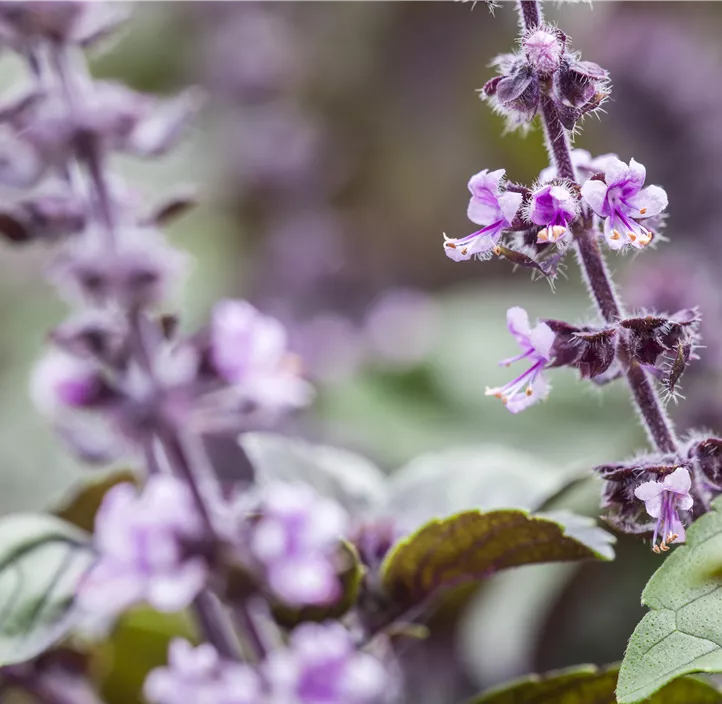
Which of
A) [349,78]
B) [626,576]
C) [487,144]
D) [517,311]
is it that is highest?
[349,78]

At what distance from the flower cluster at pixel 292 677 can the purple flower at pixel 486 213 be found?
0.21 m

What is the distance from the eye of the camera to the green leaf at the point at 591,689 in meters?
0.45

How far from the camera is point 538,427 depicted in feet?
4.00

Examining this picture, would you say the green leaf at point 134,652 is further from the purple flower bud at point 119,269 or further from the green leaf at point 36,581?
the purple flower bud at point 119,269

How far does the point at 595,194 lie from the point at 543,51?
2.2 inches

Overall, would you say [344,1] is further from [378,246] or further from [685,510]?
[685,510]

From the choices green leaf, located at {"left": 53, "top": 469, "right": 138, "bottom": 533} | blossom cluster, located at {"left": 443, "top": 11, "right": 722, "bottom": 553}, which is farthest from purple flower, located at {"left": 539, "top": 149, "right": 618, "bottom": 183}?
green leaf, located at {"left": 53, "top": 469, "right": 138, "bottom": 533}

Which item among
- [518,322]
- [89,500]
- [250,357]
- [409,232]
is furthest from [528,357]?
[409,232]

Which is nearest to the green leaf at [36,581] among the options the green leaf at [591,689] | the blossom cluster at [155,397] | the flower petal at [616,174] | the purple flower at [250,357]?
the blossom cluster at [155,397]

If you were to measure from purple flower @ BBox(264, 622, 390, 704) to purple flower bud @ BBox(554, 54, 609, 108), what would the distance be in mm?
270

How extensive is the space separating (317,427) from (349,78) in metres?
0.86

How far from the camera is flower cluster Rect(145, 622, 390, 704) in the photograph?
1.57 feet

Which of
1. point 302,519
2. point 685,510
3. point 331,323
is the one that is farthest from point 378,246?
point 685,510

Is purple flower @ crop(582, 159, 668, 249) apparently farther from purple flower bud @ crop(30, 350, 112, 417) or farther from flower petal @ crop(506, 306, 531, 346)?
purple flower bud @ crop(30, 350, 112, 417)
